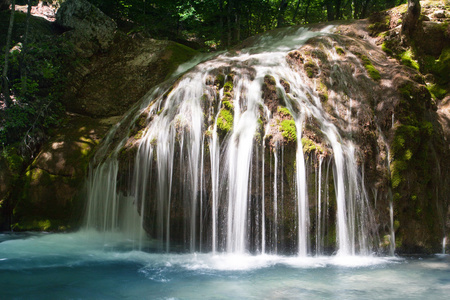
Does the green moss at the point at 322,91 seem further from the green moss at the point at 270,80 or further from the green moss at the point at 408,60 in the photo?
the green moss at the point at 408,60

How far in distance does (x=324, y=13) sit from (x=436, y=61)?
1514 centimetres

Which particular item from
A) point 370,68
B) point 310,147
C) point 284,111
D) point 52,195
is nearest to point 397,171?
point 310,147

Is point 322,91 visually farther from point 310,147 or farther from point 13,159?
point 13,159

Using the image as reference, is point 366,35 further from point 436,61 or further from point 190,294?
point 190,294

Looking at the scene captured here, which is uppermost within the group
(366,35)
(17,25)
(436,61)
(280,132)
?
(17,25)

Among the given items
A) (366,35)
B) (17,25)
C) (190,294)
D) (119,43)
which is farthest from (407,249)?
(17,25)

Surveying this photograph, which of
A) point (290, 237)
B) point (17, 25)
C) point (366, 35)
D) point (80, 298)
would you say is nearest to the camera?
point (80, 298)

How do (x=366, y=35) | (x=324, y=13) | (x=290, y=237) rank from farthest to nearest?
(x=324, y=13) → (x=366, y=35) → (x=290, y=237)

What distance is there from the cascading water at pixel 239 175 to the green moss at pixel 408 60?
3152 mm

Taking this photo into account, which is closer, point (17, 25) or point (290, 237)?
point (290, 237)

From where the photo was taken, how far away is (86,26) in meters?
11.4

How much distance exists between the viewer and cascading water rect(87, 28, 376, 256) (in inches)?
236

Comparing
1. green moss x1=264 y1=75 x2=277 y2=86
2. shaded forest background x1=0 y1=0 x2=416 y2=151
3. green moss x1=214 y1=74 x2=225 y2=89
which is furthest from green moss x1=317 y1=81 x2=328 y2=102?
shaded forest background x1=0 y1=0 x2=416 y2=151

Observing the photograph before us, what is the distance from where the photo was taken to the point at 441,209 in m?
6.81
